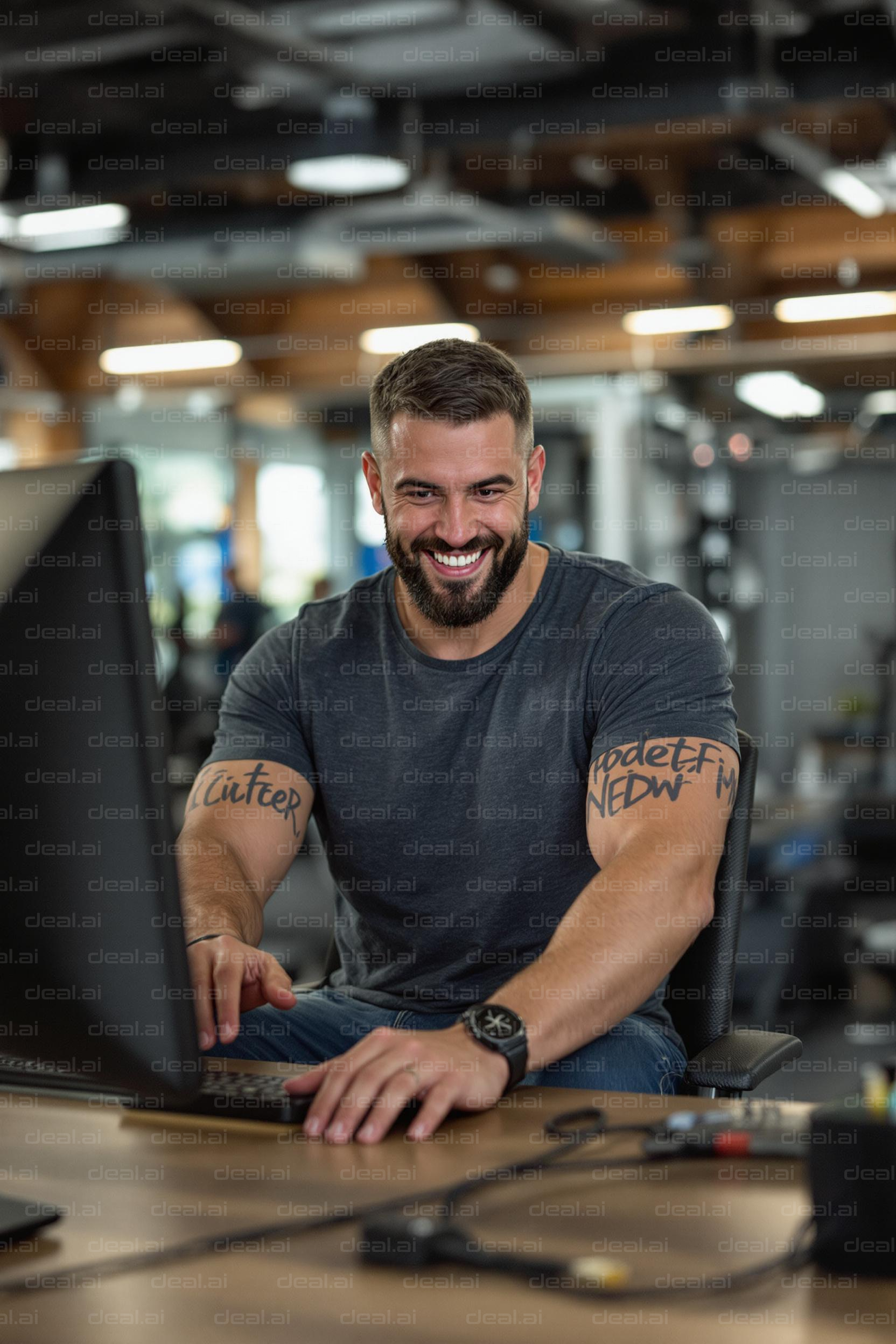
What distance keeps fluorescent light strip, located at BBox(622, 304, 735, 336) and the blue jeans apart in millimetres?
6112

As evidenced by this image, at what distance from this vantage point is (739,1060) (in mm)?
1569

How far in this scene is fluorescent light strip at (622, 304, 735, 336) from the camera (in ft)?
25.5

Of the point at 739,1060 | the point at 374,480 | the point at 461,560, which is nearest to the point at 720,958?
the point at 739,1060

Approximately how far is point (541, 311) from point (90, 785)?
8977 millimetres

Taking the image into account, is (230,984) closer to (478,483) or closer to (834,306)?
(478,483)

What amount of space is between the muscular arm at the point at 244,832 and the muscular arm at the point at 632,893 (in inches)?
17.5

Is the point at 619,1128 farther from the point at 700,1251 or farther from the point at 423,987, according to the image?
the point at 423,987

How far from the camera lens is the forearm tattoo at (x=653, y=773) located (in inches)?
66.1

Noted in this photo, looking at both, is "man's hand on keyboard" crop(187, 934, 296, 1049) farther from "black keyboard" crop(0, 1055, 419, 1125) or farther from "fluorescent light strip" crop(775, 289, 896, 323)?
"fluorescent light strip" crop(775, 289, 896, 323)

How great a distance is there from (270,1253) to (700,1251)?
0.87ft

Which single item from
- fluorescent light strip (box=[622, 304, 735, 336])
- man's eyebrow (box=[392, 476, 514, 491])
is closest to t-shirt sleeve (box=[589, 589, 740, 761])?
man's eyebrow (box=[392, 476, 514, 491])

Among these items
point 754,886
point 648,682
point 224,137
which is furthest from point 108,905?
point 224,137

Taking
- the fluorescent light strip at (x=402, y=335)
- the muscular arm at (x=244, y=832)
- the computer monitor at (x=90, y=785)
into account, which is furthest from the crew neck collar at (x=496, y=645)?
the fluorescent light strip at (x=402, y=335)

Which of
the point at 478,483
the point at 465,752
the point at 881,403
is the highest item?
the point at 478,483
